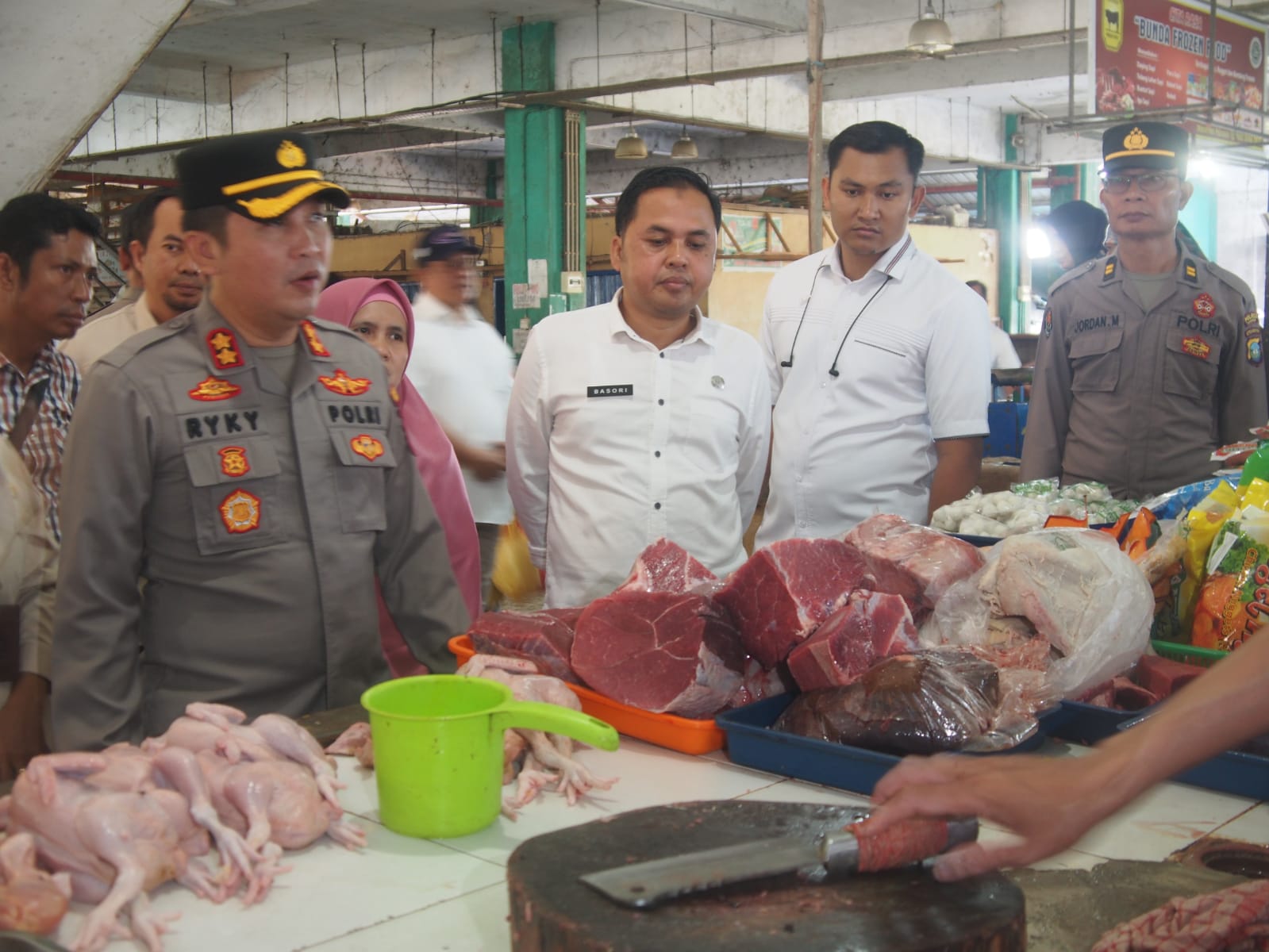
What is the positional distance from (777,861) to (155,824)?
2.47ft

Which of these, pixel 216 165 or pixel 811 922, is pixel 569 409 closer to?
pixel 216 165

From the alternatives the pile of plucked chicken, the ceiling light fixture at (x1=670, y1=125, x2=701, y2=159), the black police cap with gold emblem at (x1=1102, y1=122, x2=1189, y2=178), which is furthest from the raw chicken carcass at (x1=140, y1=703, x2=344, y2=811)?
the ceiling light fixture at (x1=670, y1=125, x2=701, y2=159)

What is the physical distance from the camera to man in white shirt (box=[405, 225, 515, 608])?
4.79 m

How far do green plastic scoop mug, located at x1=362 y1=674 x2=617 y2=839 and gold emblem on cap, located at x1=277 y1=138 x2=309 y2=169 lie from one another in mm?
1193

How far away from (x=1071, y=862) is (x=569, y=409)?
1.95 metres

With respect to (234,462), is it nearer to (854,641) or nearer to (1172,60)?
(854,641)

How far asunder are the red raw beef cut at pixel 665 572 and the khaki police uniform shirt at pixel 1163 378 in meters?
2.37

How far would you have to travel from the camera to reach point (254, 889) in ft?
4.69

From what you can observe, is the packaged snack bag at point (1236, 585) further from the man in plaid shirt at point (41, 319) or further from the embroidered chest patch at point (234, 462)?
the man in plaid shirt at point (41, 319)

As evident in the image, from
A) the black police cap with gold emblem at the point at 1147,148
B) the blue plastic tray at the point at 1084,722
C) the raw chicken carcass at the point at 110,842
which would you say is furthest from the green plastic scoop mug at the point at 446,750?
the black police cap with gold emblem at the point at 1147,148

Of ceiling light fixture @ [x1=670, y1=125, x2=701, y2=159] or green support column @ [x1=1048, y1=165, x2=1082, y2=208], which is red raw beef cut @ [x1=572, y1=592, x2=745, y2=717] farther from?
green support column @ [x1=1048, y1=165, x2=1082, y2=208]

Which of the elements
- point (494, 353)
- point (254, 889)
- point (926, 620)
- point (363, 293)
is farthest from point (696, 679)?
point (494, 353)

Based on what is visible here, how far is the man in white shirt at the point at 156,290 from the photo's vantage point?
12.8 feet

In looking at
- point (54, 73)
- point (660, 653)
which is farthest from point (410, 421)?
point (54, 73)
